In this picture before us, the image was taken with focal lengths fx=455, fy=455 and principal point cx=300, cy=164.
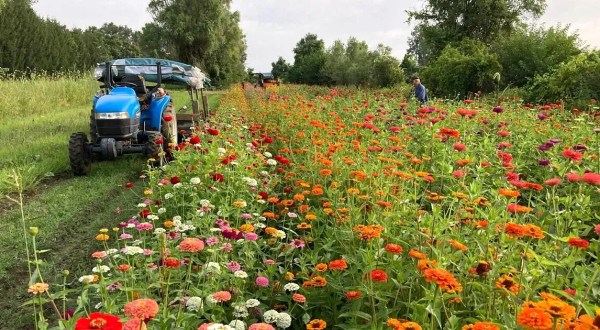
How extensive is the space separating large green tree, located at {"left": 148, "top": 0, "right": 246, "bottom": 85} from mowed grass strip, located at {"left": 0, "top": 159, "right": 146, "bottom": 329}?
29.3 m

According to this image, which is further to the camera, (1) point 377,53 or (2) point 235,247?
(1) point 377,53

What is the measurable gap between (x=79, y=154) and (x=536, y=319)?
5.96 meters

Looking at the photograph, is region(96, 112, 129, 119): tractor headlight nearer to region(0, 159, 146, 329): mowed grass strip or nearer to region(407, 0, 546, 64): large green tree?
region(0, 159, 146, 329): mowed grass strip

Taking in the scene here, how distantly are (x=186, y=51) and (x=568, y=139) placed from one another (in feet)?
109

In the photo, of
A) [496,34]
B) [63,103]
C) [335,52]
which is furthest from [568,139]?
[335,52]

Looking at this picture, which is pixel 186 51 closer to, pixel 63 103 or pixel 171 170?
pixel 63 103

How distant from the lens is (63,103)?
14.3 m

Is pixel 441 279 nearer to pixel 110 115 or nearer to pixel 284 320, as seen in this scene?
pixel 284 320

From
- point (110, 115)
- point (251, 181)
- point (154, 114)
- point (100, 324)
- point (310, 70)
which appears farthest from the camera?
point (310, 70)

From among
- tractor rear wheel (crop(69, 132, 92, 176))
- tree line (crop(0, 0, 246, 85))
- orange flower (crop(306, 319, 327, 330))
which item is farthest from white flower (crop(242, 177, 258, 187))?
tree line (crop(0, 0, 246, 85))

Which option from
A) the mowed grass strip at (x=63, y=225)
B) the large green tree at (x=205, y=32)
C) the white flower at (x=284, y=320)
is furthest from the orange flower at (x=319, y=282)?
the large green tree at (x=205, y=32)

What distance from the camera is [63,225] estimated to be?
14.2ft

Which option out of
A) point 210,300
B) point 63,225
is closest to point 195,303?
point 210,300

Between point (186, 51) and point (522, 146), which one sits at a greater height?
point (186, 51)
